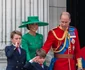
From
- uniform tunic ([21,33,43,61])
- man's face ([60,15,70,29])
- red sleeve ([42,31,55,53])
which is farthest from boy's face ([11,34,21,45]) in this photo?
man's face ([60,15,70,29])

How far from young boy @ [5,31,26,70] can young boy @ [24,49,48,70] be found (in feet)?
0.72

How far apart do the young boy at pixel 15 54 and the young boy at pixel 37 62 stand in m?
0.22

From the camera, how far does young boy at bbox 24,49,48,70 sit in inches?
256

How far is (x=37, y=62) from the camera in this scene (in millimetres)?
6523

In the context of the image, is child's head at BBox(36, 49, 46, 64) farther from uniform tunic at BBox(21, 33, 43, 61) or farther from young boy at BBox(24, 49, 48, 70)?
uniform tunic at BBox(21, 33, 43, 61)

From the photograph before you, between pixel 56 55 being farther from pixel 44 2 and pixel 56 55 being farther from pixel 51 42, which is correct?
pixel 44 2

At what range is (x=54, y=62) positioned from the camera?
22.5ft

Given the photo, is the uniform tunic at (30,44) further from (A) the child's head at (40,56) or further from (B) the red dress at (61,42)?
(A) the child's head at (40,56)

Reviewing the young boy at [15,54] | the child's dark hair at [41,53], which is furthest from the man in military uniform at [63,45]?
the young boy at [15,54]

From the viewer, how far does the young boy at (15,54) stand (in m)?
6.66

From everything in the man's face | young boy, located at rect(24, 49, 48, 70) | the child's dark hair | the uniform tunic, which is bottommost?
young boy, located at rect(24, 49, 48, 70)

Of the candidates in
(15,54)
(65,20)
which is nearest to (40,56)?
(15,54)

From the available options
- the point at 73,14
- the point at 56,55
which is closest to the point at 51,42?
the point at 56,55

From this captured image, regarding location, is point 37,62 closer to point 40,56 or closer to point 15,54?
point 40,56
